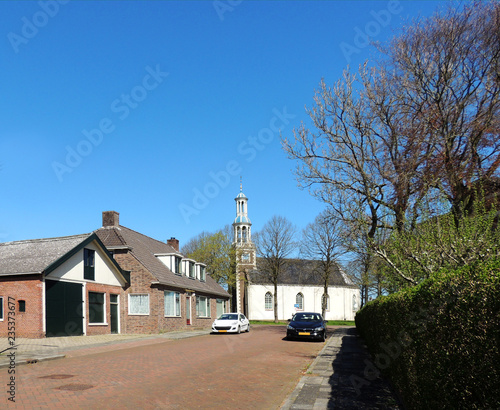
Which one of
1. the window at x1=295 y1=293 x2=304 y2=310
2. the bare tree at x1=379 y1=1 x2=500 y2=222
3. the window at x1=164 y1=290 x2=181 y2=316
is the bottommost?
the window at x1=295 y1=293 x2=304 y2=310

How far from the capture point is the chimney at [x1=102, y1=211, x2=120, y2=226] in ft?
109

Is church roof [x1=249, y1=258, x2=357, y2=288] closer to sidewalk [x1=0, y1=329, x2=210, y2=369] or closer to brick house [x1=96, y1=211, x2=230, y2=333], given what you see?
brick house [x1=96, y1=211, x2=230, y2=333]

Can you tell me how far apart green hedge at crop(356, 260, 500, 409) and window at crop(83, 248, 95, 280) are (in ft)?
73.4

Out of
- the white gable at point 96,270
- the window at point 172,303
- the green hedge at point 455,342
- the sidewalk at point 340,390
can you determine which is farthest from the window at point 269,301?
the green hedge at point 455,342

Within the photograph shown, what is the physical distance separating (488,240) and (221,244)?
154 ft

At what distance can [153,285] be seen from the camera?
98.1ft

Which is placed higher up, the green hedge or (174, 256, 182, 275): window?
the green hedge

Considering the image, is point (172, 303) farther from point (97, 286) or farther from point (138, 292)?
point (97, 286)

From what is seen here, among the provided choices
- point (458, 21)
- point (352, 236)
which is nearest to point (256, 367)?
point (352, 236)

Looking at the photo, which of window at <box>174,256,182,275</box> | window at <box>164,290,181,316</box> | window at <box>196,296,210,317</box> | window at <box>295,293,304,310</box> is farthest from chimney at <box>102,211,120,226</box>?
window at <box>295,293,304,310</box>

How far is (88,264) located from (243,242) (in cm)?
3841

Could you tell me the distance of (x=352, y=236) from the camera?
1355 centimetres

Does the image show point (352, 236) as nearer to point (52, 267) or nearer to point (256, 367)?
point (256, 367)

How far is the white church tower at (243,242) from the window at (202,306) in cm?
2000
